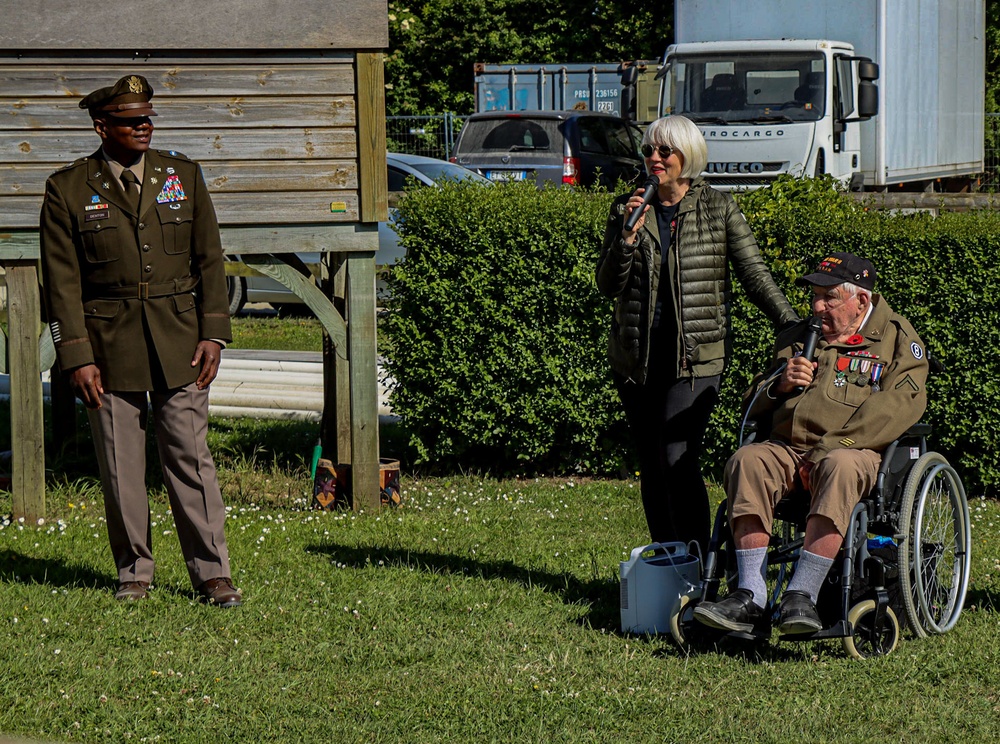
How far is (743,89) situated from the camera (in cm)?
1728

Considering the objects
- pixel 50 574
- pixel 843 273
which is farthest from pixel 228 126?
pixel 843 273

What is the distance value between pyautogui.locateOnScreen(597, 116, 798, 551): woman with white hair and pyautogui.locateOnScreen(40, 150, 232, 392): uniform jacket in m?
1.65

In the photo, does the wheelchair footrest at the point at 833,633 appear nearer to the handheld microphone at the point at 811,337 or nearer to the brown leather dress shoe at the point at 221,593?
the handheld microphone at the point at 811,337

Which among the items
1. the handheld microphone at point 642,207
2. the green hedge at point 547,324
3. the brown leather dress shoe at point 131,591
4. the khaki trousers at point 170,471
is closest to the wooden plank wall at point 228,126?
the green hedge at point 547,324

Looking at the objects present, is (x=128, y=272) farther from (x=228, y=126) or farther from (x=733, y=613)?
(x=733, y=613)

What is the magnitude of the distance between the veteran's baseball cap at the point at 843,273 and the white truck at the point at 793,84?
11.5 meters

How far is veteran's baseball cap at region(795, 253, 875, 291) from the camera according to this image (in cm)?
531

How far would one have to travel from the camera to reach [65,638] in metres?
5.35

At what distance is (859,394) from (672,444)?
0.75 metres

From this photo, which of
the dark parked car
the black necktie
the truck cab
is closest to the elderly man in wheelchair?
the black necktie

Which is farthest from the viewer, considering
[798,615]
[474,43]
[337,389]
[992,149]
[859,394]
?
[474,43]

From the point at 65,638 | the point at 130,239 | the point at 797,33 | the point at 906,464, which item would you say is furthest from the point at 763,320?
the point at 797,33

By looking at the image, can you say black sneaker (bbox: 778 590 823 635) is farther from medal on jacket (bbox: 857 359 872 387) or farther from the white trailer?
the white trailer

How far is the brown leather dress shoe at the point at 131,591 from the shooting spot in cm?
577
